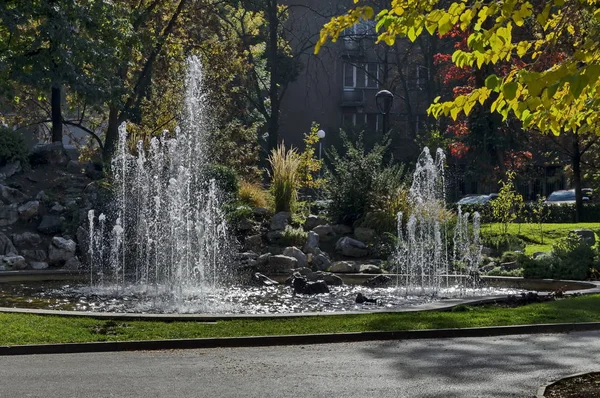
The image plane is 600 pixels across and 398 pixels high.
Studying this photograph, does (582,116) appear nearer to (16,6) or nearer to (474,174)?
(16,6)

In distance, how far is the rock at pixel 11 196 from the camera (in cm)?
2500

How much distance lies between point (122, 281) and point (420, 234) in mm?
7484

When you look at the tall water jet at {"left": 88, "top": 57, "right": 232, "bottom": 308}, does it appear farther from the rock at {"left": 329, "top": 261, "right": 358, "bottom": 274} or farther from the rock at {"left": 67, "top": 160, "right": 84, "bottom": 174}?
the rock at {"left": 329, "top": 261, "right": 358, "bottom": 274}

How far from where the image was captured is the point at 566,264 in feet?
68.1

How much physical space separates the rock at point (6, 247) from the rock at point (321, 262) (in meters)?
7.05

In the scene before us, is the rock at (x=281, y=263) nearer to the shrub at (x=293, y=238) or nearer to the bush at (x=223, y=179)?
the shrub at (x=293, y=238)

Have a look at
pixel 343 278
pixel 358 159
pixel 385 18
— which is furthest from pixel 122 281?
pixel 385 18

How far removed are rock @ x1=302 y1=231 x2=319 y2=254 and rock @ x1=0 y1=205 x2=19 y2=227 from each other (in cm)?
734

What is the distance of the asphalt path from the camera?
28.9 feet

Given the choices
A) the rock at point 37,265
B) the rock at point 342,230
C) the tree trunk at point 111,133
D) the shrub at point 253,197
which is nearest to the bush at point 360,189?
the rock at point 342,230

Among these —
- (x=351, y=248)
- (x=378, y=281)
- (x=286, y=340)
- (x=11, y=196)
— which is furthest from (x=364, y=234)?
(x=286, y=340)

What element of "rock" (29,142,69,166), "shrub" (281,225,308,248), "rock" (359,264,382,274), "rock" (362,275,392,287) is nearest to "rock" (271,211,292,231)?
"shrub" (281,225,308,248)

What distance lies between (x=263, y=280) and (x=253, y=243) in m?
4.48

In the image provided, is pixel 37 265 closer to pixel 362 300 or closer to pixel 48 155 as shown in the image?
pixel 48 155
